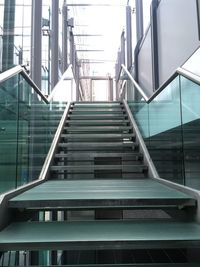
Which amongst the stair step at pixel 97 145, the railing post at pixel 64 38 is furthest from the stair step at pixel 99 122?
the railing post at pixel 64 38

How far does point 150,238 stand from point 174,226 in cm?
34

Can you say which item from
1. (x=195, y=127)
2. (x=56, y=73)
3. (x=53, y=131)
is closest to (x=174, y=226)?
(x=195, y=127)

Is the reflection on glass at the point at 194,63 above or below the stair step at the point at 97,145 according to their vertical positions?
above

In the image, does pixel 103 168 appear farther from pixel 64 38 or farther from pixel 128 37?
pixel 128 37

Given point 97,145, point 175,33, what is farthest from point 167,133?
point 175,33

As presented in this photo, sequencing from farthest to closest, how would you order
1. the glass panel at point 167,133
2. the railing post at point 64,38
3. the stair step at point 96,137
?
1. the railing post at point 64,38
2. the stair step at point 96,137
3. the glass panel at point 167,133

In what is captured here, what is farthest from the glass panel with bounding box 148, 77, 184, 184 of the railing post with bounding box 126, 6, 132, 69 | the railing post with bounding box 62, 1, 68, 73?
the railing post with bounding box 126, 6, 132, 69

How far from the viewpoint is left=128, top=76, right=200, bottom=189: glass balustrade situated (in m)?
2.91

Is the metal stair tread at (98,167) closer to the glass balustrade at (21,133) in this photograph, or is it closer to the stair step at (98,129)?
the glass balustrade at (21,133)

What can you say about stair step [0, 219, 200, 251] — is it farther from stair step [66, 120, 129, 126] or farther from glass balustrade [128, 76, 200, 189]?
stair step [66, 120, 129, 126]

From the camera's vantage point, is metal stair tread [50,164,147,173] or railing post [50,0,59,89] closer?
metal stair tread [50,164,147,173]

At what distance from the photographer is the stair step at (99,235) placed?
1.83m

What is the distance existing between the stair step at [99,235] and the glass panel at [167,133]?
1144mm

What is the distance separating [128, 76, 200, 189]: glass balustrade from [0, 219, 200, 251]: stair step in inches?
34.4
